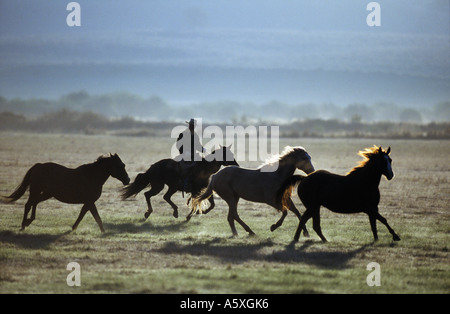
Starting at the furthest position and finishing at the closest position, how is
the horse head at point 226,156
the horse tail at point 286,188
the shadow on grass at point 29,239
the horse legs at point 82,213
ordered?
the horse head at point 226,156 < the horse legs at point 82,213 < the horse tail at point 286,188 < the shadow on grass at point 29,239

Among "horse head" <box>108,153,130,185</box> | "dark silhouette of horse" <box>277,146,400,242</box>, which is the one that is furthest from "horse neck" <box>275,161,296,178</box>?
"horse head" <box>108,153,130,185</box>

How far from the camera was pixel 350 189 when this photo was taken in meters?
11.4

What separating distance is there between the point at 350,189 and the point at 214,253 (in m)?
2.77

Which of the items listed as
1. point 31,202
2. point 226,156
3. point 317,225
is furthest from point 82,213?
point 317,225

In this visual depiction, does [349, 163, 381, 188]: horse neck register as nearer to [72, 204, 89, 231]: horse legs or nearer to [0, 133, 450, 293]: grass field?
[0, 133, 450, 293]: grass field

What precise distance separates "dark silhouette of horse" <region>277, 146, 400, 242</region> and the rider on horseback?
13.0ft

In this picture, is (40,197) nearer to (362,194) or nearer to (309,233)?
(309,233)

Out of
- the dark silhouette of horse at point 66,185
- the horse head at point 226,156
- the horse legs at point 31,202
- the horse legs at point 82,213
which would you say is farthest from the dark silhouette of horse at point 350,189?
the horse legs at point 31,202

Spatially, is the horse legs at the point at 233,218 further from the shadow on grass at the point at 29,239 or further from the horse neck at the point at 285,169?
the shadow on grass at the point at 29,239

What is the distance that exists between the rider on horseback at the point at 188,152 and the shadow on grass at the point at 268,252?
135 inches

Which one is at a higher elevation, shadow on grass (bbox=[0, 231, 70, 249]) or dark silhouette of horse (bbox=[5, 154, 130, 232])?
dark silhouette of horse (bbox=[5, 154, 130, 232])

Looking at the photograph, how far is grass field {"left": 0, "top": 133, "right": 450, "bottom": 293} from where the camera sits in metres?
8.59

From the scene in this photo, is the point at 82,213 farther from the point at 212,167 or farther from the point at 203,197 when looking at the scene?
the point at 212,167

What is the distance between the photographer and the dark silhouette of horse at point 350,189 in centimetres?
1141
